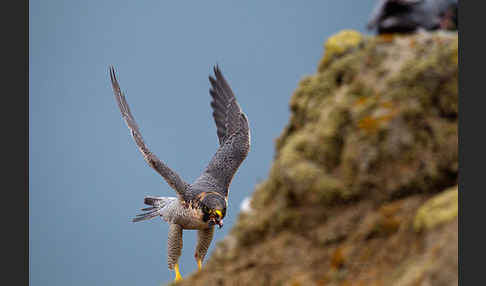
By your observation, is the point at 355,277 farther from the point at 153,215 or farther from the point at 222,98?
the point at 222,98

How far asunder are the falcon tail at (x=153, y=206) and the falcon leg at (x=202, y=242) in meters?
1.34

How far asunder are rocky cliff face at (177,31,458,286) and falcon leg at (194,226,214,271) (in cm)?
453

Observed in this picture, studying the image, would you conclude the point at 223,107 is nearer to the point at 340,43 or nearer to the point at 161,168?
the point at 161,168

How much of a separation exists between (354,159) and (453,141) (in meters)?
0.85

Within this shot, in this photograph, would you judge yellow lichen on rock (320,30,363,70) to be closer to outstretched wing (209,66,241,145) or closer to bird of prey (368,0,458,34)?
bird of prey (368,0,458,34)

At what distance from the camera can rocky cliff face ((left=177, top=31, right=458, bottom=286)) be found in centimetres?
404

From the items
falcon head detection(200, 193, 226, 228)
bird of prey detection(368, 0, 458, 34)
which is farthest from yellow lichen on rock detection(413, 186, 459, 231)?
falcon head detection(200, 193, 226, 228)

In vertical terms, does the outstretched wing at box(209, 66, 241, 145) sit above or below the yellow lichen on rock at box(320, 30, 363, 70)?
above

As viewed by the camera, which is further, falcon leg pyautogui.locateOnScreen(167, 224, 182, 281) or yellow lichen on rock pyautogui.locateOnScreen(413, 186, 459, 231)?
falcon leg pyautogui.locateOnScreen(167, 224, 182, 281)

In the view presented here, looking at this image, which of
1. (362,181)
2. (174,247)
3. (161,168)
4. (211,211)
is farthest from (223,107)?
(362,181)

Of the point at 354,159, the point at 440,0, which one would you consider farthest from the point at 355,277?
the point at 440,0

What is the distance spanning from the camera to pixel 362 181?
14.2 ft

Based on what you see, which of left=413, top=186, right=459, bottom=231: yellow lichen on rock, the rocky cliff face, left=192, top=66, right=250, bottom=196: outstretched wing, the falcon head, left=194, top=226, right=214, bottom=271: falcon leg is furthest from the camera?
left=192, top=66, right=250, bottom=196: outstretched wing

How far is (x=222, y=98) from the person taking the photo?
1183 cm
